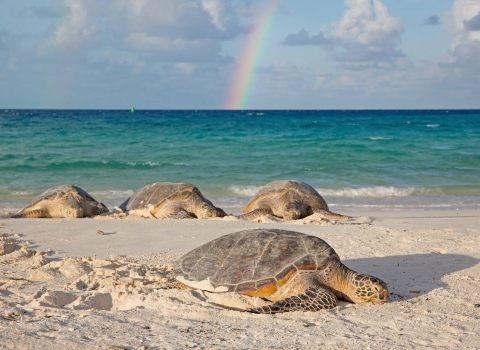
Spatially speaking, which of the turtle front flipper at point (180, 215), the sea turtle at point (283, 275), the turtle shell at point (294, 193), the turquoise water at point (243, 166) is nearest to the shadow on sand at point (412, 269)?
the sea turtle at point (283, 275)

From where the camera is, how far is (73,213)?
11023 mm

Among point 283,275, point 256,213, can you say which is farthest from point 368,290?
point 256,213

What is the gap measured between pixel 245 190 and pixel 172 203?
5353mm

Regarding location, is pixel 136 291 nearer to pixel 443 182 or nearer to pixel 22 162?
pixel 443 182

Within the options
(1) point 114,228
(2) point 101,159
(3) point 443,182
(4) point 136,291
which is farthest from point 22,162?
(4) point 136,291

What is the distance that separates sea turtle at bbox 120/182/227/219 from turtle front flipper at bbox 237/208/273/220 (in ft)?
1.84

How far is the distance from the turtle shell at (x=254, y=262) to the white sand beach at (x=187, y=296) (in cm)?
19

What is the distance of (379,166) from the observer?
73.7 feet

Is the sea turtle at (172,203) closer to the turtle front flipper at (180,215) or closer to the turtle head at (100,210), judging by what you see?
the turtle front flipper at (180,215)

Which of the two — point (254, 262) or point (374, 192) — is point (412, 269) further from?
point (374, 192)

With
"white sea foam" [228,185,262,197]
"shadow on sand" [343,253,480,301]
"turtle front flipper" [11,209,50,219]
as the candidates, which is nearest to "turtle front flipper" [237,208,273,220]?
"shadow on sand" [343,253,480,301]

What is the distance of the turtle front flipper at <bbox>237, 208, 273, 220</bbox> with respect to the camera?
1074cm

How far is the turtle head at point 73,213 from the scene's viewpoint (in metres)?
11.0

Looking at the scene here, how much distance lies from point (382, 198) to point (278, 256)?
10.8 metres
